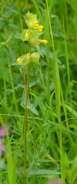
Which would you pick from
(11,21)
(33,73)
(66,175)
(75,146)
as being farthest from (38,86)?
(66,175)

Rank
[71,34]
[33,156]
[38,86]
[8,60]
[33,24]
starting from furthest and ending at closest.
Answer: [71,34] → [38,86] → [8,60] → [33,156] → [33,24]

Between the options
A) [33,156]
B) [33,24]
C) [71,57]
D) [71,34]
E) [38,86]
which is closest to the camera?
[33,24]

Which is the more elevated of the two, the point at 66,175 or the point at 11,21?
the point at 11,21

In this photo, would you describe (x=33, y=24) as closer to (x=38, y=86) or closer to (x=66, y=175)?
(x=66, y=175)

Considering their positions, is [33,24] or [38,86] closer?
[33,24]

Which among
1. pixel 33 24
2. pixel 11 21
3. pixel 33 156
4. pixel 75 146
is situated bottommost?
pixel 75 146

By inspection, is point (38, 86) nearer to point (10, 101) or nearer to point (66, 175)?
point (10, 101)
